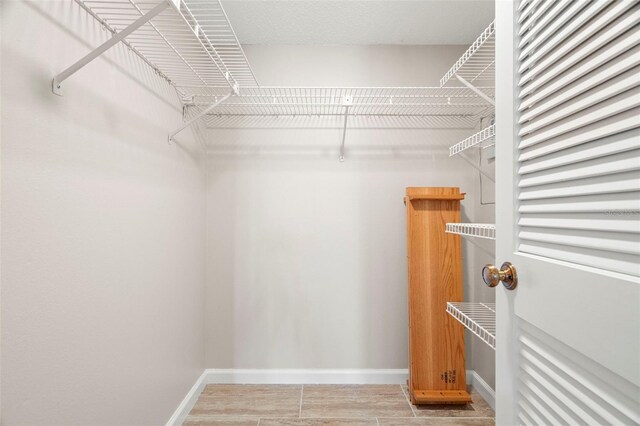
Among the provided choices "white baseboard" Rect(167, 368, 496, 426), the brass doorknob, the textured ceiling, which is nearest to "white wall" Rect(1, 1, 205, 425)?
"white baseboard" Rect(167, 368, 496, 426)

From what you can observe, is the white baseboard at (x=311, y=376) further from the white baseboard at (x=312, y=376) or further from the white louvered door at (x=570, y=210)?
the white louvered door at (x=570, y=210)

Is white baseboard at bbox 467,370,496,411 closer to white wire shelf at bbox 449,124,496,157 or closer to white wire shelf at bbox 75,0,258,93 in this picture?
white wire shelf at bbox 449,124,496,157

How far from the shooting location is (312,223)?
222cm

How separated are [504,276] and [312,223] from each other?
59.5 inches

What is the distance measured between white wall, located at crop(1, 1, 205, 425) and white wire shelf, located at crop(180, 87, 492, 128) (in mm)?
599

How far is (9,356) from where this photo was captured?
0.79 m

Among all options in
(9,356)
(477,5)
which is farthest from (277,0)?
(9,356)

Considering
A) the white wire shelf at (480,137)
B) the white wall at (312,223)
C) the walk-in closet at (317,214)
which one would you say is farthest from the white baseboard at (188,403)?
the white wire shelf at (480,137)

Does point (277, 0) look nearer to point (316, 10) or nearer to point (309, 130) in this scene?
point (316, 10)

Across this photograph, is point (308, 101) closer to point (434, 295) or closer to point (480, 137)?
point (480, 137)

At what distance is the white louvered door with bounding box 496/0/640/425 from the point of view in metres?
0.50

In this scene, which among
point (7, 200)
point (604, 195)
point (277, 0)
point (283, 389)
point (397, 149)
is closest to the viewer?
point (604, 195)

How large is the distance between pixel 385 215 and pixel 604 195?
5.51ft

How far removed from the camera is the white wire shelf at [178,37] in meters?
1.09
